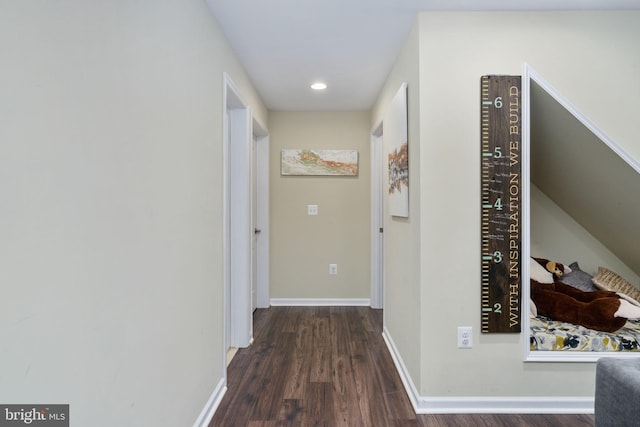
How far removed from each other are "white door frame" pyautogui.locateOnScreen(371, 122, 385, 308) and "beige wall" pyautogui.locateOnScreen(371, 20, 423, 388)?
935 millimetres

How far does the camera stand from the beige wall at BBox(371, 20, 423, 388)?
1.91m

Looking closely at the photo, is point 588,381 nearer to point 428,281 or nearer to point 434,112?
point 428,281

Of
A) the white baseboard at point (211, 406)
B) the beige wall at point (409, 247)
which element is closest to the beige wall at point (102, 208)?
the white baseboard at point (211, 406)

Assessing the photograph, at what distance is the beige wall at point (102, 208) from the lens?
2.31ft

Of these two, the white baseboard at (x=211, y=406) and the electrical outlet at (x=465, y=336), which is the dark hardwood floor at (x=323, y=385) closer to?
the white baseboard at (x=211, y=406)

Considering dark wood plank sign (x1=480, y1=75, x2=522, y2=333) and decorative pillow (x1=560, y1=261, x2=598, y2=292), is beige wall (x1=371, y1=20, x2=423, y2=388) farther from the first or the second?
decorative pillow (x1=560, y1=261, x2=598, y2=292)

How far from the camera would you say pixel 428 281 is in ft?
6.07

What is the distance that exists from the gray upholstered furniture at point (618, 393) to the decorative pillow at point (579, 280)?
1635mm

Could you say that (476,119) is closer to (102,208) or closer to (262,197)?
(102,208)

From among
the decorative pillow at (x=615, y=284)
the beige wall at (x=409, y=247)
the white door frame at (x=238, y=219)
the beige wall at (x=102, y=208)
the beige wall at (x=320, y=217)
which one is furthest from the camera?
the beige wall at (x=320, y=217)

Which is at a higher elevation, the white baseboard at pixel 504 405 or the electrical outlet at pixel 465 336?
the electrical outlet at pixel 465 336

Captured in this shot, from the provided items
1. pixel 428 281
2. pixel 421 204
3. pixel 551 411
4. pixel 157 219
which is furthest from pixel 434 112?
pixel 551 411

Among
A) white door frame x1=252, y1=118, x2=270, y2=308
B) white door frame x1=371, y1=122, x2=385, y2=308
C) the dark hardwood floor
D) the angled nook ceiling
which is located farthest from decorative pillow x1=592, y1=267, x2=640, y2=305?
white door frame x1=252, y1=118, x2=270, y2=308

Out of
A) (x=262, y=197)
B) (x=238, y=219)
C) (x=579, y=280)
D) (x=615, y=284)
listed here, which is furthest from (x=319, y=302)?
(x=615, y=284)
